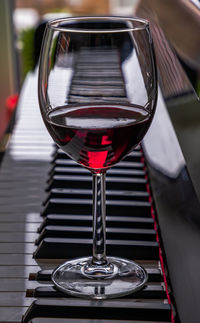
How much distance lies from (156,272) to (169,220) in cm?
7

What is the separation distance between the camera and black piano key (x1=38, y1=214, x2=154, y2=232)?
31.7 inches

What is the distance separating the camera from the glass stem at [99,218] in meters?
0.69

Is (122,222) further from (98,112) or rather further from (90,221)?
(98,112)

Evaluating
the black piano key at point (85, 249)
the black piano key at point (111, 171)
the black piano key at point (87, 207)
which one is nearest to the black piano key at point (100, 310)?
the black piano key at point (85, 249)

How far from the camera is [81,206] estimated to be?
2.82 feet

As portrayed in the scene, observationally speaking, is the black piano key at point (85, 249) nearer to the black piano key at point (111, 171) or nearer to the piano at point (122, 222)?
the piano at point (122, 222)

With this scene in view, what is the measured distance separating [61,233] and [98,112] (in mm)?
186

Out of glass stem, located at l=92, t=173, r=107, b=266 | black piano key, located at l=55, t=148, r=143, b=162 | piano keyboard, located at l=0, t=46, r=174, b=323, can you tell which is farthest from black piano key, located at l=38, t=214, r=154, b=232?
black piano key, located at l=55, t=148, r=143, b=162

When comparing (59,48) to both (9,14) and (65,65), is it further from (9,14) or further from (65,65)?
(9,14)

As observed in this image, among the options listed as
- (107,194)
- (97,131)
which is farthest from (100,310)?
(107,194)

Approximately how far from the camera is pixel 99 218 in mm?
695

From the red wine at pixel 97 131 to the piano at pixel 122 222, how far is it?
107 millimetres

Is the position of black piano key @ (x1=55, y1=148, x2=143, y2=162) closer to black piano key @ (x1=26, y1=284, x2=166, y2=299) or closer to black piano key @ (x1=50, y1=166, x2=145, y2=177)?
black piano key @ (x1=50, y1=166, x2=145, y2=177)

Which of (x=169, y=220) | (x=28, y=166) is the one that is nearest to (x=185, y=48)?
(x=28, y=166)
